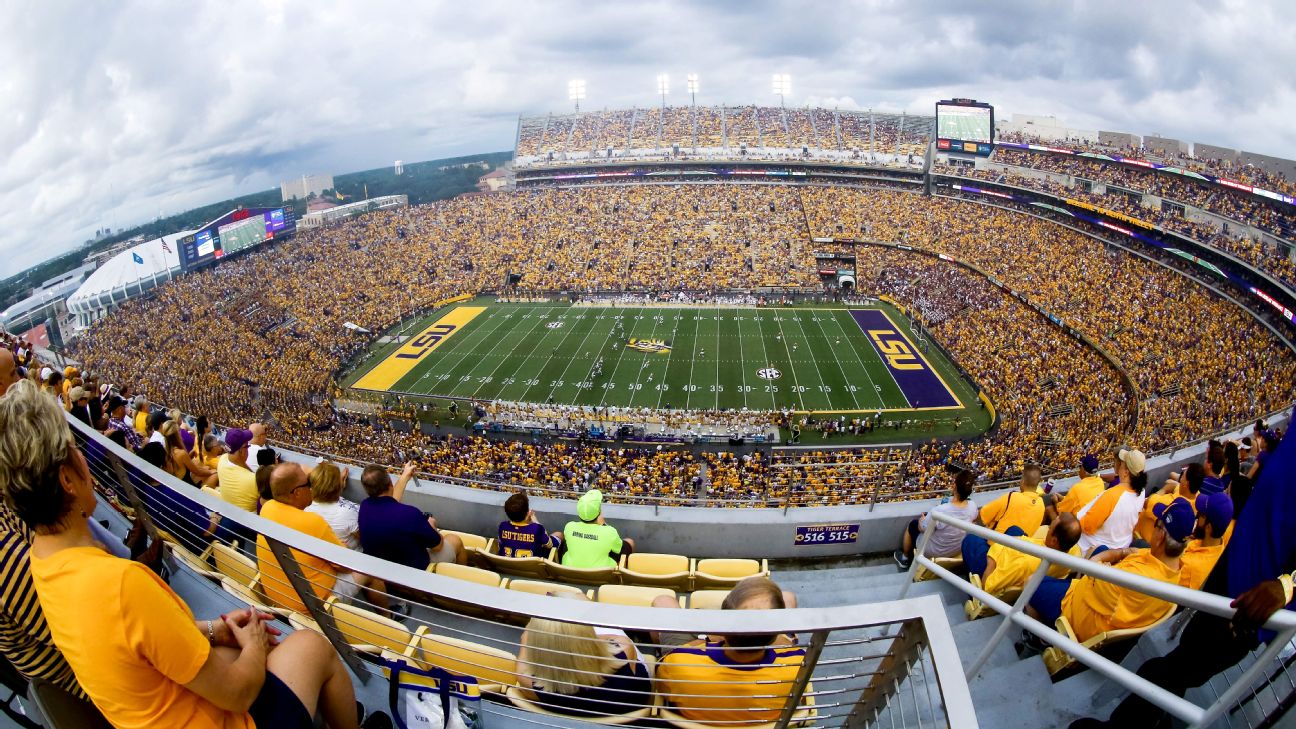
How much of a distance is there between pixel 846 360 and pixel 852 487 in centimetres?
1495

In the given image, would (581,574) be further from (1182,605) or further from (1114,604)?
(1182,605)

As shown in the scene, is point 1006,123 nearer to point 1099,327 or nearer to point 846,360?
point 1099,327

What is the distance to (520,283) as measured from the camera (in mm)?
43562

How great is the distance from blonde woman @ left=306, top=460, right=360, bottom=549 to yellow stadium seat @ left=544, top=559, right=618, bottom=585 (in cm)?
145

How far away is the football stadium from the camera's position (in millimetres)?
1889

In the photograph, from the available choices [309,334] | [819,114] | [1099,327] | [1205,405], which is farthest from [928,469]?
[819,114]

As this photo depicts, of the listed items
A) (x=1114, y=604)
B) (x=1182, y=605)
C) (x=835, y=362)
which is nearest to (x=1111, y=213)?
(x=835, y=362)

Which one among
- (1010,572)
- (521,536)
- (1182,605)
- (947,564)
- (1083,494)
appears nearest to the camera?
(1182,605)

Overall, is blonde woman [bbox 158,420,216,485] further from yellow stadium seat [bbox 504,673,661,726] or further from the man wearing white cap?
the man wearing white cap

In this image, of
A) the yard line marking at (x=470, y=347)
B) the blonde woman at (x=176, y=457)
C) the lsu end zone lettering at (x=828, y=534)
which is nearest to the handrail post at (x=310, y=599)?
the blonde woman at (x=176, y=457)

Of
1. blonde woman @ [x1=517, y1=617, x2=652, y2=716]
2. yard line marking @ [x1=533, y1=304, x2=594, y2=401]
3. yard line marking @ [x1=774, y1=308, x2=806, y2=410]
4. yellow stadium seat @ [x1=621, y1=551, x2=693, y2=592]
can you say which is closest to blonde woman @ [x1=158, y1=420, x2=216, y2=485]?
yellow stadium seat @ [x1=621, y1=551, x2=693, y2=592]

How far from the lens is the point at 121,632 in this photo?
1.56 m

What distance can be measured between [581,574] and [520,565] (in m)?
0.51

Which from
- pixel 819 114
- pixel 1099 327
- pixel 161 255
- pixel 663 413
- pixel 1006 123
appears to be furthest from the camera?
pixel 819 114
